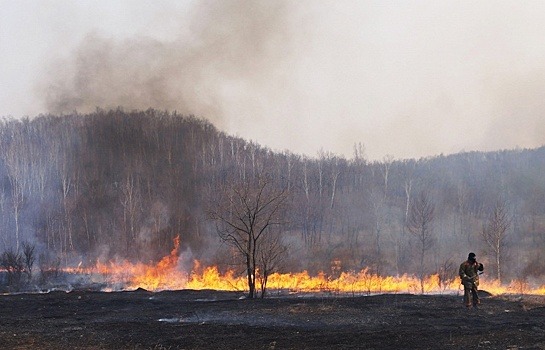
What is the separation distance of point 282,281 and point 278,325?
3310 cm

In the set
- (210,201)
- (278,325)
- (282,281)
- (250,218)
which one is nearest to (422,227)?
(282,281)

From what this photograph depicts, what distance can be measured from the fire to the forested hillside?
5.49m

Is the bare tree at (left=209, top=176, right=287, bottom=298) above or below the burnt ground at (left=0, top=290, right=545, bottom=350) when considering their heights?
above

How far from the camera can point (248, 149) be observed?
328 feet

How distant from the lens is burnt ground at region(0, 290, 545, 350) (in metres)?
15.5

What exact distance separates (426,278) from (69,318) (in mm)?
42564

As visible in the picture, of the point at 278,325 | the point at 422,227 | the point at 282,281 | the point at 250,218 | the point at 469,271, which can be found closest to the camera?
the point at 278,325

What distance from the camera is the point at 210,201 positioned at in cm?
7694

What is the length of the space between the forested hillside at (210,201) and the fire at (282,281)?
18.0 feet

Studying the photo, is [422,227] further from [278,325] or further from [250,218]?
[278,325]

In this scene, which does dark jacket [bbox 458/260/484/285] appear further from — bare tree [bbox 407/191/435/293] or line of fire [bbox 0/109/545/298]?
bare tree [bbox 407/191/435/293]

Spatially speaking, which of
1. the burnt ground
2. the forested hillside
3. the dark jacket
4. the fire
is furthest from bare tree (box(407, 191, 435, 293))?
the dark jacket

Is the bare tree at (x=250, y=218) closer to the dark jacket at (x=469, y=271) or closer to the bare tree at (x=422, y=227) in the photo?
the dark jacket at (x=469, y=271)

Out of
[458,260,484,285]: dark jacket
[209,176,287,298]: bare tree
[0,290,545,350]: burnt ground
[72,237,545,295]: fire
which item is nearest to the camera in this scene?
[0,290,545,350]: burnt ground
